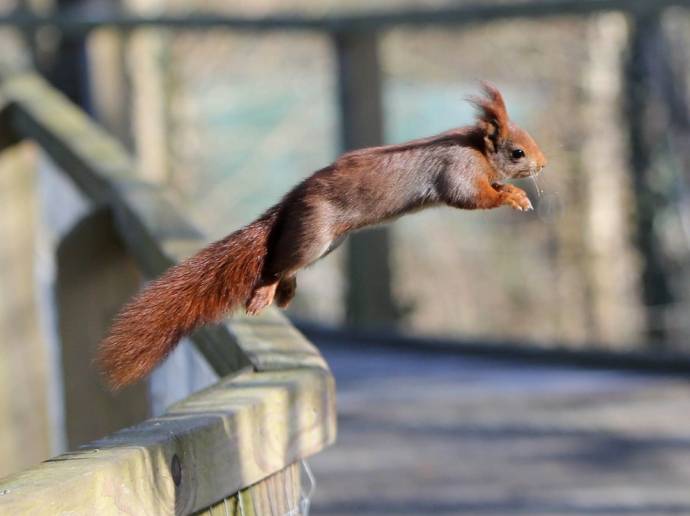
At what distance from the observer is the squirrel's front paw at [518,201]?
3.66ft

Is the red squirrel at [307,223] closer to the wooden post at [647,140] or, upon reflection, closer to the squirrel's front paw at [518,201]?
the squirrel's front paw at [518,201]

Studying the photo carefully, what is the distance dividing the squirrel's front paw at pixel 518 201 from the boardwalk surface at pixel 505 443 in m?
1.37

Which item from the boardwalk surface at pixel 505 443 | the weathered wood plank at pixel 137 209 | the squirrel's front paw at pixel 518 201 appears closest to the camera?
the squirrel's front paw at pixel 518 201

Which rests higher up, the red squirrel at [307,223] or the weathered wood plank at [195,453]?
the red squirrel at [307,223]

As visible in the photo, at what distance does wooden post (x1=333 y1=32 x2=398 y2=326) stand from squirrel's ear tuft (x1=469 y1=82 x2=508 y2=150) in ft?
9.02

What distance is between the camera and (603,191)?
679 centimetres

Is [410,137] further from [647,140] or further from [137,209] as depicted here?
[137,209]

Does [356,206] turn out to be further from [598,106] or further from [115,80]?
[598,106]

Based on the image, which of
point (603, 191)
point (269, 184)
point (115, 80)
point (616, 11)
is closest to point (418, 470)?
point (616, 11)

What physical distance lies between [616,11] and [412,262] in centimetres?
439

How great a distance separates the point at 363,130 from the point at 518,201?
9.59 ft

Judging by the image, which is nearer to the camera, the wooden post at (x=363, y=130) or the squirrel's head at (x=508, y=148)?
the squirrel's head at (x=508, y=148)

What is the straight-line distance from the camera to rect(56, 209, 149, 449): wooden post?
2109 millimetres

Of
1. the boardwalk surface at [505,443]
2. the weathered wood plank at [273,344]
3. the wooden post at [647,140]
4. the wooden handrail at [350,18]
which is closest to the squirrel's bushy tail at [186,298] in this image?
the weathered wood plank at [273,344]
